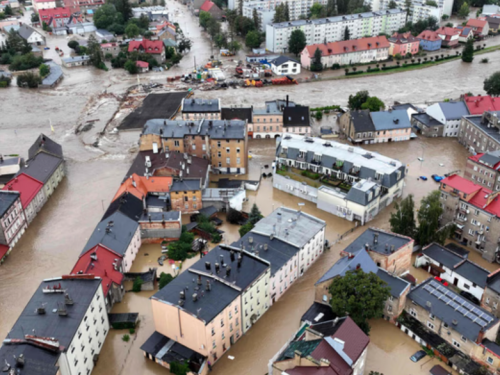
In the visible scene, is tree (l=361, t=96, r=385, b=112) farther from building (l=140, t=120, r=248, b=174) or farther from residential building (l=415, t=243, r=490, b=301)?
residential building (l=415, t=243, r=490, b=301)

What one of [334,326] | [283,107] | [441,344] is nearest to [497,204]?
[441,344]

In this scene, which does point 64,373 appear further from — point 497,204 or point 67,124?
point 67,124

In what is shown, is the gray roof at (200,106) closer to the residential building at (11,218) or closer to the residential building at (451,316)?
the residential building at (11,218)

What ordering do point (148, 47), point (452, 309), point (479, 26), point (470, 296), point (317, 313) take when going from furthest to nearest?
point (479, 26)
point (148, 47)
point (470, 296)
point (317, 313)
point (452, 309)

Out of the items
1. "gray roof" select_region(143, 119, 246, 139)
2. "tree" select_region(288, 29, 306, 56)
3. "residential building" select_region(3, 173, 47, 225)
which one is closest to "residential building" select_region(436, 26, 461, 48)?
"tree" select_region(288, 29, 306, 56)

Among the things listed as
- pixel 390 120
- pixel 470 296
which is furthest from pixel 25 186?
pixel 390 120

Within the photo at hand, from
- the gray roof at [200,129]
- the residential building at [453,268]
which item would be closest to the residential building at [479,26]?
the gray roof at [200,129]

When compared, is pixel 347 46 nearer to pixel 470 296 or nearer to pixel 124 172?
pixel 124 172
